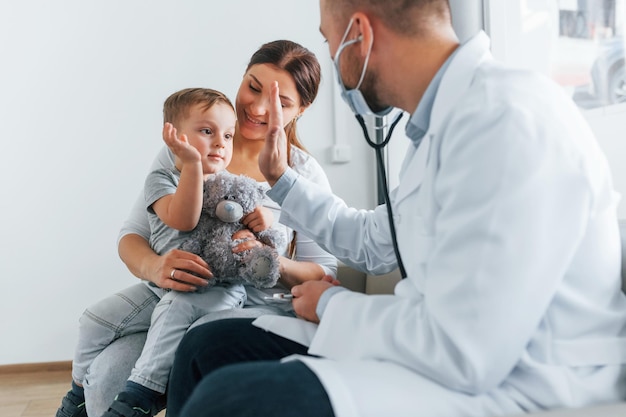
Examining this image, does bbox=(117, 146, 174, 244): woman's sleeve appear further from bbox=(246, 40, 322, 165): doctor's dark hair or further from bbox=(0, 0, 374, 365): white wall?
bbox=(0, 0, 374, 365): white wall

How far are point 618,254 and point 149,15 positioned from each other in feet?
8.53

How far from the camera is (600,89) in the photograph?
1812 mm

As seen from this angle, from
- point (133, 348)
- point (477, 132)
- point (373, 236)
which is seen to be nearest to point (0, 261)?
point (133, 348)

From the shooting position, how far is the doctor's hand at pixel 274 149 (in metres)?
1.45

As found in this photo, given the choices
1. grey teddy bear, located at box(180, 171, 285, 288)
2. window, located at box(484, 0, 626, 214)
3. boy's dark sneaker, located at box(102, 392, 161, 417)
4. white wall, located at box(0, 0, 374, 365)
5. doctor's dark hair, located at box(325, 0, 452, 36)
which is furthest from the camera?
white wall, located at box(0, 0, 374, 365)

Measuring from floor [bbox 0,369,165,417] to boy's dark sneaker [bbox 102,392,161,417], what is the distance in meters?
1.23

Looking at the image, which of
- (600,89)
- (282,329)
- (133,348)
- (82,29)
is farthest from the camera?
(82,29)

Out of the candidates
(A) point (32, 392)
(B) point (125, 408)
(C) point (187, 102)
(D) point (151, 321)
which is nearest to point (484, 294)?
(B) point (125, 408)

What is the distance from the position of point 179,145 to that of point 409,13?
2.11ft

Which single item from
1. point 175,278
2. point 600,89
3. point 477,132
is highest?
point 477,132

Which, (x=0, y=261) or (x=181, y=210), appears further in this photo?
(x=0, y=261)

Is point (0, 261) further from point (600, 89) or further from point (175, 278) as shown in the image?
point (600, 89)

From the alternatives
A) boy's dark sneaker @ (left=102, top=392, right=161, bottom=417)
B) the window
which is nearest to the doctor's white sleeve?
boy's dark sneaker @ (left=102, top=392, right=161, bottom=417)

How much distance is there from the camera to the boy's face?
1.64 meters
